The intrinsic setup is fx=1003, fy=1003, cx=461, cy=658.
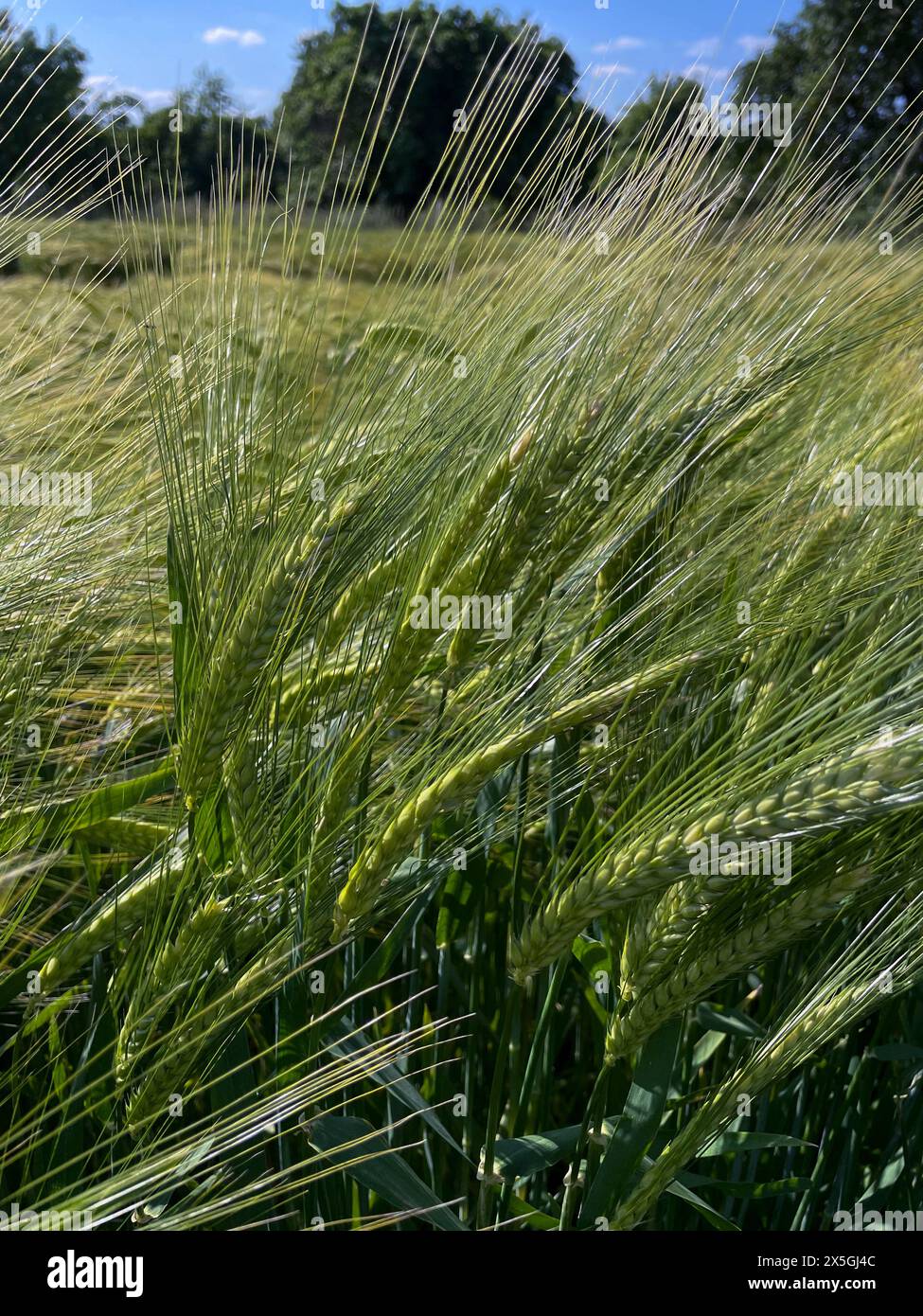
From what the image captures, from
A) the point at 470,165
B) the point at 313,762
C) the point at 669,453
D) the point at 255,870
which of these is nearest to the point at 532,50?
the point at 470,165

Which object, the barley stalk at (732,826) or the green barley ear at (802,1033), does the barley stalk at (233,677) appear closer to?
the barley stalk at (732,826)

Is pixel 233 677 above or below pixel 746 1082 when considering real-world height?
above

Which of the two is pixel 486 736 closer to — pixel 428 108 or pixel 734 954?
pixel 734 954

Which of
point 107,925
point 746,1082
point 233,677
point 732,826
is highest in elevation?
point 233,677

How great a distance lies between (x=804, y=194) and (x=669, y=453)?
0.38 metres

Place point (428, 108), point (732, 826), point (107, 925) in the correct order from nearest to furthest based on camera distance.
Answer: point (732, 826), point (107, 925), point (428, 108)

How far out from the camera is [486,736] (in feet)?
2.98

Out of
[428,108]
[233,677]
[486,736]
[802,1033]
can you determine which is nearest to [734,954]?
[802,1033]

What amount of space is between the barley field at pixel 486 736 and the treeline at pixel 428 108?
0.07 metres

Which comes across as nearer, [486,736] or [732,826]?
[732,826]

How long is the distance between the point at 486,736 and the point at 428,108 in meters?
19.0

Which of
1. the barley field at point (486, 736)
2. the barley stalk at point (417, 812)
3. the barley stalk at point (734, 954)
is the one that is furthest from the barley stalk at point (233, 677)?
the barley stalk at point (734, 954)

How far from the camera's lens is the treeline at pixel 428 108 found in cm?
105

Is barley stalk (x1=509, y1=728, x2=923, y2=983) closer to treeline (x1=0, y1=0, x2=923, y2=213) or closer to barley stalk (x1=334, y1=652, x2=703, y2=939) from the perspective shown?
barley stalk (x1=334, y1=652, x2=703, y2=939)
